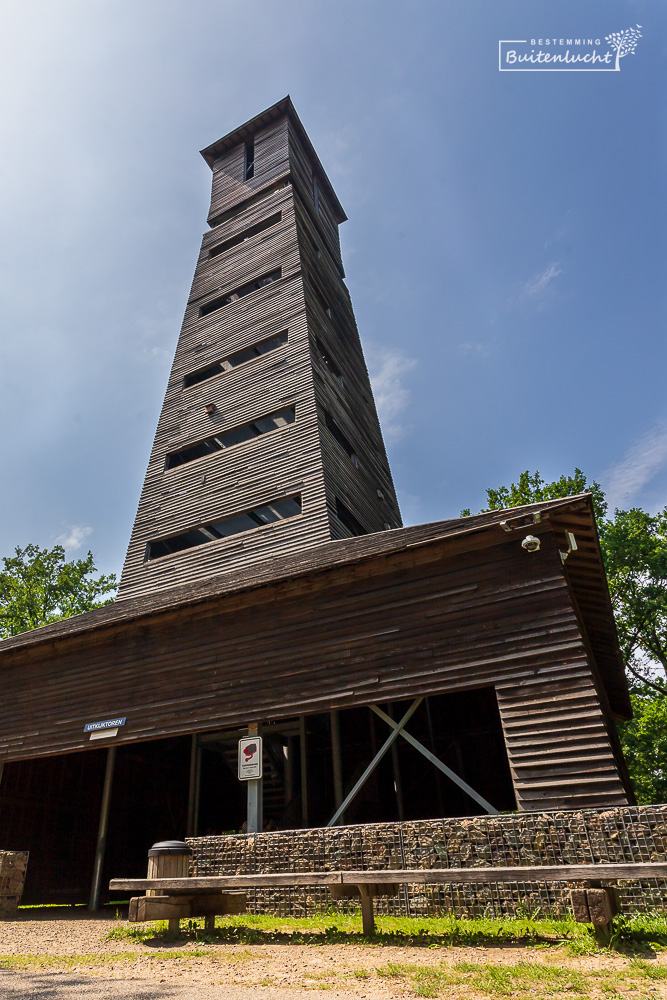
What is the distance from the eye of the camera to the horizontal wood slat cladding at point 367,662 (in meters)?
8.22

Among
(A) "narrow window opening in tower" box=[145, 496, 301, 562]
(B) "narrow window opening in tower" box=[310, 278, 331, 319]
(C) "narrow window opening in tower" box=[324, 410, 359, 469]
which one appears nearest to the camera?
(A) "narrow window opening in tower" box=[145, 496, 301, 562]

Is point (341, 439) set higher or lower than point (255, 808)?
higher

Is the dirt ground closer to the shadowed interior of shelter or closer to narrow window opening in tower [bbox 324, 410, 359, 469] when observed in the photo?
the shadowed interior of shelter

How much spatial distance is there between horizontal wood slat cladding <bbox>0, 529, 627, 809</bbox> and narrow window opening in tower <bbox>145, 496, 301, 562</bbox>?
459 centimetres

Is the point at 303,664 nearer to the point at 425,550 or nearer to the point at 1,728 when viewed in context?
the point at 425,550

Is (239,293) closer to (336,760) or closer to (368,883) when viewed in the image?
(336,760)

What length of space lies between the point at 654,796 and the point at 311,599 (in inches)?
833

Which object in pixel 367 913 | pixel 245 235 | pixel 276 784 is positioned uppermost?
pixel 245 235

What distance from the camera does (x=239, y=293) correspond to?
22.1 meters

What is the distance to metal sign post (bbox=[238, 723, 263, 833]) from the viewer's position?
927 centimetres

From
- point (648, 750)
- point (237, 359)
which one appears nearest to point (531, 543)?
point (237, 359)

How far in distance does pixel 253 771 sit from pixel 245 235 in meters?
20.4

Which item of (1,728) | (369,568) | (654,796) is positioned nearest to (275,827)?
(1,728)

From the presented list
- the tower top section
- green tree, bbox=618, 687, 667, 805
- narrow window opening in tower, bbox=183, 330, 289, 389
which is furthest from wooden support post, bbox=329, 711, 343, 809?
the tower top section
